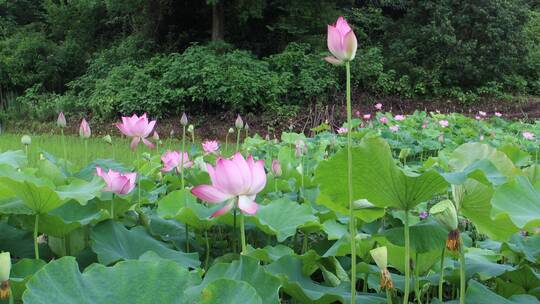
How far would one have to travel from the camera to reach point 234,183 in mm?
650

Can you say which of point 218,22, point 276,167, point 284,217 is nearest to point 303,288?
point 284,217

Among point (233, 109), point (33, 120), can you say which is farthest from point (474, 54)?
point (33, 120)

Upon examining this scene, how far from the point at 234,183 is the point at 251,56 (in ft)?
25.9

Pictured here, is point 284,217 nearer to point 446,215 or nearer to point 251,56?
point 446,215

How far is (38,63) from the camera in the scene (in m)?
9.70

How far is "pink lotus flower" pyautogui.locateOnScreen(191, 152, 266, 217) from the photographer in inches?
25.4

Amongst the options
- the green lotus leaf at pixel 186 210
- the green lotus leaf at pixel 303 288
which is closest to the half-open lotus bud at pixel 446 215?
the green lotus leaf at pixel 303 288

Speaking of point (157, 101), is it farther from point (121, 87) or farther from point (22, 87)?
point (22, 87)

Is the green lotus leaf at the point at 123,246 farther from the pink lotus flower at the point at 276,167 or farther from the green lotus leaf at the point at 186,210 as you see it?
the pink lotus flower at the point at 276,167

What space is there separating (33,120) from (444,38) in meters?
6.51

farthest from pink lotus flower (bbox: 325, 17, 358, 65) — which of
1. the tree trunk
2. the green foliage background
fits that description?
the tree trunk

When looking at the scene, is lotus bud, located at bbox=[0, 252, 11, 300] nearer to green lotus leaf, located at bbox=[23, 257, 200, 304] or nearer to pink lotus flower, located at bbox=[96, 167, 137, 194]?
green lotus leaf, located at bbox=[23, 257, 200, 304]

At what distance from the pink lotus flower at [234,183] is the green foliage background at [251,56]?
22.1 feet

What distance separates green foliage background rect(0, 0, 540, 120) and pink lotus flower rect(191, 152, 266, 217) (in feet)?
22.1
